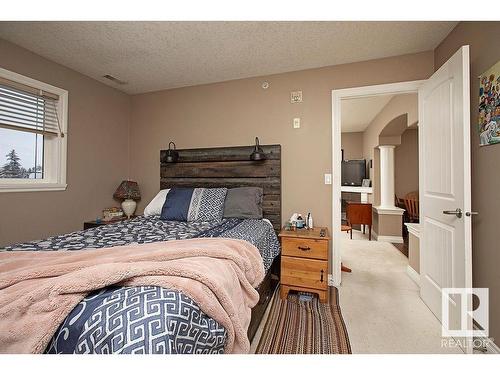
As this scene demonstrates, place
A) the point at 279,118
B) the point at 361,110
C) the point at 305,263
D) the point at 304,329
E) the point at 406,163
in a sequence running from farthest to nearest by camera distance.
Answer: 1. the point at 406,163
2. the point at 361,110
3. the point at 279,118
4. the point at 305,263
5. the point at 304,329

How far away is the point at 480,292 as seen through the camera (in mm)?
1562

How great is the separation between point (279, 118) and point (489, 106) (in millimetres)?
1732

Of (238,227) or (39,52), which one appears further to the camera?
(39,52)

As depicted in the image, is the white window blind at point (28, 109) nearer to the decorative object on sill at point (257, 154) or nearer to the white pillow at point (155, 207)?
the white pillow at point (155, 207)

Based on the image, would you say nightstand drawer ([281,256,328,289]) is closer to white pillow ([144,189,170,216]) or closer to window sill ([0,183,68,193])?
white pillow ([144,189,170,216])

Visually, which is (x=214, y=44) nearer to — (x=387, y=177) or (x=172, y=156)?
(x=172, y=156)

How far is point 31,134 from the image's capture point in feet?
7.80

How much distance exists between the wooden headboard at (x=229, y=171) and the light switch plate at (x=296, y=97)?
1.79 feet

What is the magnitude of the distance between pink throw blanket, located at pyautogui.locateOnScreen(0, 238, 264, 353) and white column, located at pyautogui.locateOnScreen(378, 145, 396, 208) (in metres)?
4.24

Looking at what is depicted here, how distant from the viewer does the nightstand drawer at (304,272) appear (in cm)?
207

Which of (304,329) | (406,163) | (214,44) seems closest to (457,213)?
(304,329)
